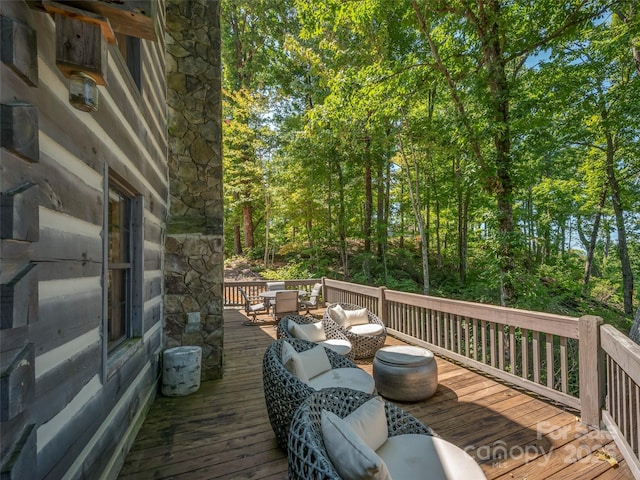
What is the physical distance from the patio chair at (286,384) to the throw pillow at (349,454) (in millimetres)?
777

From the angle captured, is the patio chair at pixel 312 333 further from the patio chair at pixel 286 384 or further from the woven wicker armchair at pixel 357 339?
the patio chair at pixel 286 384

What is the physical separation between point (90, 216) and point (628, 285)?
12740 mm

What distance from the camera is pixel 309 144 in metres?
10.8

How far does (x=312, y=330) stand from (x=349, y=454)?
272 cm

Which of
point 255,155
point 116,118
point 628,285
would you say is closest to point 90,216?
point 116,118

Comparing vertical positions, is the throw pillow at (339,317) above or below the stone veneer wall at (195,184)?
below

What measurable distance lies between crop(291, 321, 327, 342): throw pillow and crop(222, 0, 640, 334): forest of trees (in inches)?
134

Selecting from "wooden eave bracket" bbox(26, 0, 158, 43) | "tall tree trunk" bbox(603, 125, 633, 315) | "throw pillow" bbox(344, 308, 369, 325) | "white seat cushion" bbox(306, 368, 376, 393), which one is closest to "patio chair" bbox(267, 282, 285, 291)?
"throw pillow" bbox(344, 308, 369, 325)

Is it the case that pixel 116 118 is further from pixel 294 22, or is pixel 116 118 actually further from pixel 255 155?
pixel 294 22

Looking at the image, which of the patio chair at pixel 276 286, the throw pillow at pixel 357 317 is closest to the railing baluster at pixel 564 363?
the throw pillow at pixel 357 317

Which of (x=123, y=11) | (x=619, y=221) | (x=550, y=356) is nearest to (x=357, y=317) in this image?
(x=550, y=356)

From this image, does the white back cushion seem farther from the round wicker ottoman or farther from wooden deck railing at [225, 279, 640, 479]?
wooden deck railing at [225, 279, 640, 479]

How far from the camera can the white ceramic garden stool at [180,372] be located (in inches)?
136

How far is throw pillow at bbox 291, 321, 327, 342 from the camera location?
3.66 m
